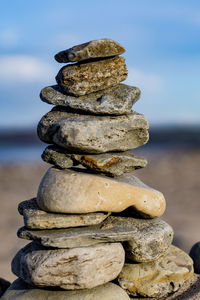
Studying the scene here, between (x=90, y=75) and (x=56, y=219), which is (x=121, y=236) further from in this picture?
(x=90, y=75)

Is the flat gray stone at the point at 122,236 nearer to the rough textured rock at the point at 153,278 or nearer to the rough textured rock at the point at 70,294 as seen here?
the rough textured rock at the point at 153,278

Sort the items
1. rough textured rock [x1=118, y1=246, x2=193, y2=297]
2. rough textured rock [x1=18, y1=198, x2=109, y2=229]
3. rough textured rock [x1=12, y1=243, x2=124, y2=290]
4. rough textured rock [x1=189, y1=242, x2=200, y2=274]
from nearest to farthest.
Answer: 1. rough textured rock [x1=12, y1=243, x2=124, y2=290]
2. rough textured rock [x1=18, y1=198, x2=109, y2=229]
3. rough textured rock [x1=118, y1=246, x2=193, y2=297]
4. rough textured rock [x1=189, y1=242, x2=200, y2=274]

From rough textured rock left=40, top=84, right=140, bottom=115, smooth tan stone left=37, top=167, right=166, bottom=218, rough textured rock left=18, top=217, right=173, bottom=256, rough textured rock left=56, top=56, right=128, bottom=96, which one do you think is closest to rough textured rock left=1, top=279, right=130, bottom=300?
rough textured rock left=18, top=217, right=173, bottom=256

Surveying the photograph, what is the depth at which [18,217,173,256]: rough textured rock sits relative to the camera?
17.7 feet

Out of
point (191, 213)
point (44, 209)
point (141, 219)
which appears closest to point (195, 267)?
point (141, 219)

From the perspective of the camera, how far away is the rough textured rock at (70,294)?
5498mm

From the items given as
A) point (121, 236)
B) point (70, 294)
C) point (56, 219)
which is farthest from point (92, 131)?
point (70, 294)

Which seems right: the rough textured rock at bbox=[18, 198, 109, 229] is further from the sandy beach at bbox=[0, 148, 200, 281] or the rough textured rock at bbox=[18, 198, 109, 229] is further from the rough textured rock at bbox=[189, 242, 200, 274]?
the sandy beach at bbox=[0, 148, 200, 281]

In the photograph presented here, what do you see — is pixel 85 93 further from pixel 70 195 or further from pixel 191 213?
pixel 191 213

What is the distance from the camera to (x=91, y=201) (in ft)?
18.0

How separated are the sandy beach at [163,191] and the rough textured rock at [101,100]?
4612 mm

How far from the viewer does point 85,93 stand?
19.0 ft

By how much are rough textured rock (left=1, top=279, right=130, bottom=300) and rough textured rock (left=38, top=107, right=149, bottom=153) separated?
1900 millimetres

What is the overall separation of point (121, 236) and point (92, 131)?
4.83 ft
